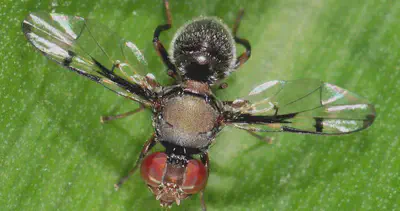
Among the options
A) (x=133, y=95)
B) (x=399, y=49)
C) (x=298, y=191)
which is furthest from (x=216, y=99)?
(x=399, y=49)

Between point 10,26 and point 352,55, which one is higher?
point 352,55

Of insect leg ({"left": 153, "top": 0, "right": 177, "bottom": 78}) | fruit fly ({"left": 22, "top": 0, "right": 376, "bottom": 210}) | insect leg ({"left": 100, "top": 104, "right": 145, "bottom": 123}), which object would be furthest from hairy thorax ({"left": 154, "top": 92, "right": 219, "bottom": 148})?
insect leg ({"left": 153, "top": 0, "right": 177, "bottom": 78})

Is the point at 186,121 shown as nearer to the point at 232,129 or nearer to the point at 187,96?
the point at 187,96

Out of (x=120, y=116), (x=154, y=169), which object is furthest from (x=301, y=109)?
(x=120, y=116)

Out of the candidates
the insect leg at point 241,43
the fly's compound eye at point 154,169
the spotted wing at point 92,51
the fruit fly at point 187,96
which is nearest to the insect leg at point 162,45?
the fruit fly at point 187,96

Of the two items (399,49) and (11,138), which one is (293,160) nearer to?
(399,49)

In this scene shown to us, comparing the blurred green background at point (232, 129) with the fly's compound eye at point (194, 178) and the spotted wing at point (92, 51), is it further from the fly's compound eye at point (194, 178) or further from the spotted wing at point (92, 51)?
the fly's compound eye at point (194, 178)

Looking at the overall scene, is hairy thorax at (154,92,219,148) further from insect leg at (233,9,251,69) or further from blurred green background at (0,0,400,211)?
insect leg at (233,9,251,69)
